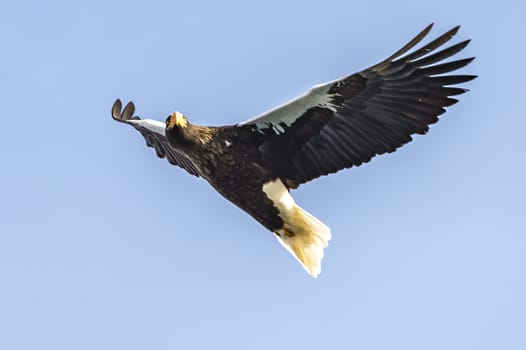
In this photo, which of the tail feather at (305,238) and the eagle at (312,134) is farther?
the tail feather at (305,238)

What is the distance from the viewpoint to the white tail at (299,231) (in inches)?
414

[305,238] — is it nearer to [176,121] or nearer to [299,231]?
[299,231]

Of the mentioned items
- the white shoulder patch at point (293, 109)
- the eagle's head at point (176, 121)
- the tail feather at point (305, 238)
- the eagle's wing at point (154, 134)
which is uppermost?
the eagle's wing at point (154, 134)

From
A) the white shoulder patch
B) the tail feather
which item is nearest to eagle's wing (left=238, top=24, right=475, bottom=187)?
the white shoulder patch

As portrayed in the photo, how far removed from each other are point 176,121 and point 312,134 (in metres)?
1.16

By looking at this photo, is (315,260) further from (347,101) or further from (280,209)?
(347,101)

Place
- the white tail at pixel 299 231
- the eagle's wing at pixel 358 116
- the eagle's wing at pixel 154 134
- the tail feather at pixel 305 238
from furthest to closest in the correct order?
the eagle's wing at pixel 154 134 → the tail feather at pixel 305 238 → the white tail at pixel 299 231 → the eagle's wing at pixel 358 116

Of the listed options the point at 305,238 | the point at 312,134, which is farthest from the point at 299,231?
the point at 312,134

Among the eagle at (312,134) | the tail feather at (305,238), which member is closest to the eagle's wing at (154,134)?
the eagle at (312,134)

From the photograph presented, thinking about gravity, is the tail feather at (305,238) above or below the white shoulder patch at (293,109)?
below

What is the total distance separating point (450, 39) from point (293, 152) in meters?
1.86

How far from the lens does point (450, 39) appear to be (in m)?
9.38

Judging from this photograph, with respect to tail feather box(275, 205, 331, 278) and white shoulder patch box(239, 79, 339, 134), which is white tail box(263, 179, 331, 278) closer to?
tail feather box(275, 205, 331, 278)

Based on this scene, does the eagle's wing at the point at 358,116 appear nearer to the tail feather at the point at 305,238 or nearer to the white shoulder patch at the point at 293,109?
the white shoulder patch at the point at 293,109
